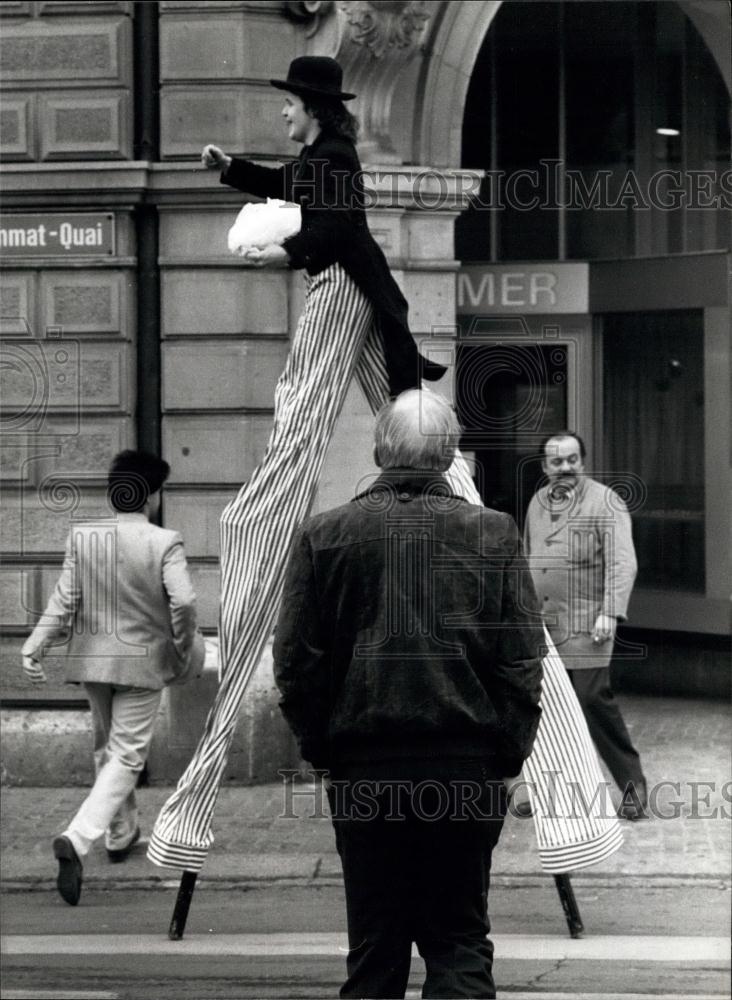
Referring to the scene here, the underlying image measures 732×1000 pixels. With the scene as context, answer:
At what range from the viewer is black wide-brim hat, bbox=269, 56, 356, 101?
6.30m

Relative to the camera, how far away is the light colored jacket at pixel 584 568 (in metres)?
8.45

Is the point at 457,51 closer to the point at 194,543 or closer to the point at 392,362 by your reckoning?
the point at 194,543

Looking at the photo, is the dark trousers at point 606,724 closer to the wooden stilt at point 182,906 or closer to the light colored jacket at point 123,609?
the light colored jacket at point 123,609

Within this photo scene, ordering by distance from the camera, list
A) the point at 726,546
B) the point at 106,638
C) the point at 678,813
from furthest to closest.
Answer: the point at 726,546 → the point at 678,813 → the point at 106,638

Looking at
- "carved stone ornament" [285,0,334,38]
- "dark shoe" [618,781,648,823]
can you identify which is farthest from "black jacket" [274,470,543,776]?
"carved stone ornament" [285,0,334,38]

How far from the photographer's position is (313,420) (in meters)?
6.35

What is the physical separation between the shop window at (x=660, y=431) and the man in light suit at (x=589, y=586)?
378 centimetres

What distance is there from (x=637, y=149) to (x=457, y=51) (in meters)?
2.84

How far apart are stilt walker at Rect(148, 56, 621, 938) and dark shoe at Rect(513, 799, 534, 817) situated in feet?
7.73

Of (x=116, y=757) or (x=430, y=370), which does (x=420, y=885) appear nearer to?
(x=430, y=370)

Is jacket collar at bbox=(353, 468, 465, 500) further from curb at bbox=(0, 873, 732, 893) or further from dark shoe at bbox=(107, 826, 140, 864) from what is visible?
dark shoe at bbox=(107, 826, 140, 864)

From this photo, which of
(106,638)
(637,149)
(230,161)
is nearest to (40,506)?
(106,638)

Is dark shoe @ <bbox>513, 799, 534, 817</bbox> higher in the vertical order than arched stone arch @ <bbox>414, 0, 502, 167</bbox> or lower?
lower

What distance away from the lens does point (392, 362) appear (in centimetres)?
632
